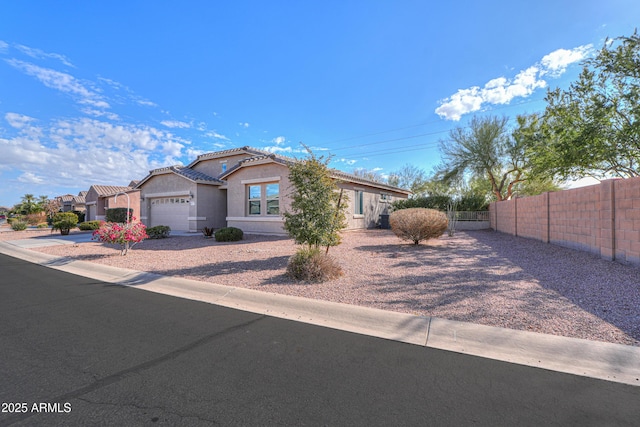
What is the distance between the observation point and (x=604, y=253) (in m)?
7.74

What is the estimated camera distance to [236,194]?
17.7 meters

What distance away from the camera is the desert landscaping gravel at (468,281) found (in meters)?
4.44

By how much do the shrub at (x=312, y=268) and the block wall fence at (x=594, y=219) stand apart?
6.79 m

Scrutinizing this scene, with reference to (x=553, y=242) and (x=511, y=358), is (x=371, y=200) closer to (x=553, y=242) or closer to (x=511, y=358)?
(x=553, y=242)

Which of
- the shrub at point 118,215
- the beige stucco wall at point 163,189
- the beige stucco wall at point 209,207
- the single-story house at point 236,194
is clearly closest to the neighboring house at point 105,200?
the shrub at point 118,215

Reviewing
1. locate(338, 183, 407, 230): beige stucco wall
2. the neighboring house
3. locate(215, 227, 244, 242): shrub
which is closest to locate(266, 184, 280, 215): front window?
locate(215, 227, 244, 242): shrub

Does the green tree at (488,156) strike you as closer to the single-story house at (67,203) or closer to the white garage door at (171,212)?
the white garage door at (171,212)

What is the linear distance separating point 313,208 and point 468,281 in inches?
160

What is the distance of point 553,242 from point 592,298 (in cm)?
706

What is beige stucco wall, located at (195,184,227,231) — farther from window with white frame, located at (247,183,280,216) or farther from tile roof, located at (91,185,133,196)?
tile roof, located at (91,185,133,196)

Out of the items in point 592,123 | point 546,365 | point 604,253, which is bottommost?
point 546,365

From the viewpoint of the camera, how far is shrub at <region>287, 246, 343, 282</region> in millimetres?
6871

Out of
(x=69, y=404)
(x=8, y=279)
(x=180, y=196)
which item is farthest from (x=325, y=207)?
(x=180, y=196)

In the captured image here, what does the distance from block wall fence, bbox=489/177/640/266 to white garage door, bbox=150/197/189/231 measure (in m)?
19.6
